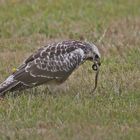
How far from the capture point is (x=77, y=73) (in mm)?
13281

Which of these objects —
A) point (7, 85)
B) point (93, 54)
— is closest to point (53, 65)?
point (93, 54)

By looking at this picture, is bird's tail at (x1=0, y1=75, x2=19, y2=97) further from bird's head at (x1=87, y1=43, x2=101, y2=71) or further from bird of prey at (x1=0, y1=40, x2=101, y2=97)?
bird's head at (x1=87, y1=43, x2=101, y2=71)

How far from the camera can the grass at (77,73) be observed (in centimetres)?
1005

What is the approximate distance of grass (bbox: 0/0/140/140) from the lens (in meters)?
10.0

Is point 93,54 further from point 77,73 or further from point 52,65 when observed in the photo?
point 77,73

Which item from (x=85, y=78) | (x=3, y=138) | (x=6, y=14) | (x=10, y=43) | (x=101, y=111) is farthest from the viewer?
(x=6, y=14)

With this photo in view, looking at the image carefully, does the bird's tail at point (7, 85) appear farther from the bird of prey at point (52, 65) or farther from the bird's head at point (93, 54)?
the bird's head at point (93, 54)

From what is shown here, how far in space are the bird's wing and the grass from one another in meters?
0.24

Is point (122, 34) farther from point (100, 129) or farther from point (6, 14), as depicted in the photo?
point (100, 129)

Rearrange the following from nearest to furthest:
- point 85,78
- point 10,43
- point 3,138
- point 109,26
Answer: point 3,138 → point 85,78 → point 10,43 → point 109,26

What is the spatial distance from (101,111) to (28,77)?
141 centimetres

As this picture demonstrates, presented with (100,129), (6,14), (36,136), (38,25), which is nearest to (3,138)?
(36,136)

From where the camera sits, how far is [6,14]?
701 inches

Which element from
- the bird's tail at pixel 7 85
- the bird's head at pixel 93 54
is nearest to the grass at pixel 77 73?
the bird's tail at pixel 7 85
